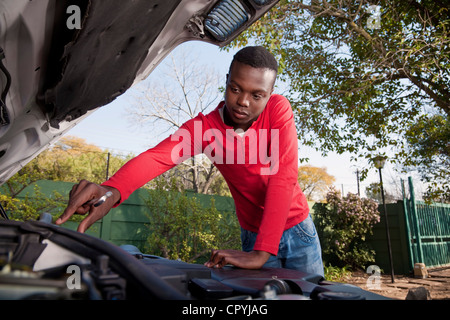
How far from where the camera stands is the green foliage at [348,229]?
9180mm

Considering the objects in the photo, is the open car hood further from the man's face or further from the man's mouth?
the man's mouth

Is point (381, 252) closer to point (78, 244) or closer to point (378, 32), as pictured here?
point (378, 32)

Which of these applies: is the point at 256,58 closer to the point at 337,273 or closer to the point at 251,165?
→ the point at 251,165

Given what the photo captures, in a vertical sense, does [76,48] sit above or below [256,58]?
below

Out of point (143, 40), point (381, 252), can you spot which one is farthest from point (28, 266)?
point (381, 252)

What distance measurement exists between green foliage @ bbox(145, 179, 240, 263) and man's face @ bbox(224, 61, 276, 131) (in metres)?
5.47

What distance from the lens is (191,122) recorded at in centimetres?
167

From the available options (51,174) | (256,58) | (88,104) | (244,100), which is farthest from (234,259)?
(51,174)

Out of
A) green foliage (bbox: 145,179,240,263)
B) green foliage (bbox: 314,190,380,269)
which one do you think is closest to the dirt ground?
green foliage (bbox: 314,190,380,269)

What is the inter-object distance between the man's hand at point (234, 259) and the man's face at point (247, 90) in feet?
1.94

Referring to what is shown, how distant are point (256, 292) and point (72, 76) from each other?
3.34ft

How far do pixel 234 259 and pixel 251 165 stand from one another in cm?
57

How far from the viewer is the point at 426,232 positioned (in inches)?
356

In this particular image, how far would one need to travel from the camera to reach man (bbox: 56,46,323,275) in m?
1.23
